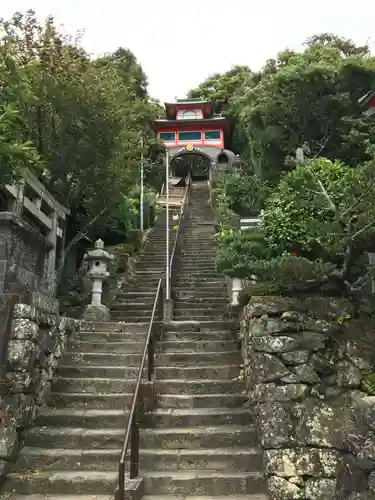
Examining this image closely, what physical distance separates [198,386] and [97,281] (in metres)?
4.39

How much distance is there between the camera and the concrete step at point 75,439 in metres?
5.62

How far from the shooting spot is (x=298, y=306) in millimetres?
5801

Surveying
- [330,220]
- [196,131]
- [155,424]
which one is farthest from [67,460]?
[196,131]

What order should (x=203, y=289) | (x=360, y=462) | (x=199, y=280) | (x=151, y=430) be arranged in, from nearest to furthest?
(x=360, y=462), (x=151, y=430), (x=203, y=289), (x=199, y=280)

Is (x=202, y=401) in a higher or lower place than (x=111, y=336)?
lower

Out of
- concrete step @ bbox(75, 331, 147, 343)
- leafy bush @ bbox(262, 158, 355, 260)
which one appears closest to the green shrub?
leafy bush @ bbox(262, 158, 355, 260)

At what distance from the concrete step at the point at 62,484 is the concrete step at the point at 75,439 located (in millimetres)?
550

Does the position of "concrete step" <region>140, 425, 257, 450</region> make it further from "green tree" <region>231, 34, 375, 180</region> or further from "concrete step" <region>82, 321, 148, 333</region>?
"green tree" <region>231, 34, 375, 180</region>

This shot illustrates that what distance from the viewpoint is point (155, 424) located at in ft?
19.5

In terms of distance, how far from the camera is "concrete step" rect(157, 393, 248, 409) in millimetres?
6301

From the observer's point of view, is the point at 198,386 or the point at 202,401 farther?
the point at 198,386

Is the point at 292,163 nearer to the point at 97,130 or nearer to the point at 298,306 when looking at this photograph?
the point at 97,130

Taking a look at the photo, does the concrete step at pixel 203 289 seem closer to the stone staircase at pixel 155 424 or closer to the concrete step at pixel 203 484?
the stone staircase at pixel 155 424

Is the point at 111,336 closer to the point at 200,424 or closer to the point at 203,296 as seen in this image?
the point at 200,424
